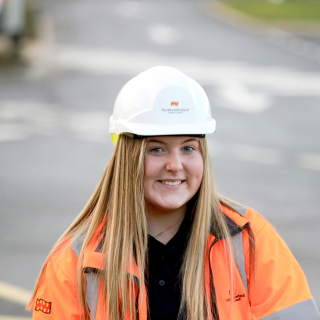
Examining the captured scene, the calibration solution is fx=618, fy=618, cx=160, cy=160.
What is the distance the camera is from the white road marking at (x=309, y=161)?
1014cm

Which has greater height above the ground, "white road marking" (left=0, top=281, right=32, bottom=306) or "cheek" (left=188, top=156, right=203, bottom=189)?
"white road marking" (left=0, top=281, right=32, bottom=306)

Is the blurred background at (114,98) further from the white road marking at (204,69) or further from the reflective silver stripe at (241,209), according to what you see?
the reflective silver stripe at (241,209)

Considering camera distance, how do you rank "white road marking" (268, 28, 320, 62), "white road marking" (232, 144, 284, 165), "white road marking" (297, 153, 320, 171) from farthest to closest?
"white road marking" (268, 28, 320, 62)
"white road marking" (232, 144, 284, 165)
"white road marking" (297, 153, 320, 171)

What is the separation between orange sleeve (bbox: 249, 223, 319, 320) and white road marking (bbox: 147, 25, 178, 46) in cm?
1752

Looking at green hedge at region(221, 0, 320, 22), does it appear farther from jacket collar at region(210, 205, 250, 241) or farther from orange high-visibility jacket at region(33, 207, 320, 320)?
orange high-visibility jacket at region(33, 207, 320, 320)

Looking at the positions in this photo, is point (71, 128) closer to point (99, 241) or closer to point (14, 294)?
point (14, 294)

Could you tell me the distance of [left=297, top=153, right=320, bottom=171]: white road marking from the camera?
33.3 feet

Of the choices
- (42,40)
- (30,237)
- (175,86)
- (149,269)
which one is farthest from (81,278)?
(42,40)

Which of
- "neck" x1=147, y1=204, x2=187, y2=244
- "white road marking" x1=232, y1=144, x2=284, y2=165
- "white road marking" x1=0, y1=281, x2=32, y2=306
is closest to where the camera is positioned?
"neck" x1=147, y1=204, x2=187, y2=244

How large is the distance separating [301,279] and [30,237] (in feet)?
16.5

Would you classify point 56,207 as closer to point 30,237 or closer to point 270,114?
point 30,237

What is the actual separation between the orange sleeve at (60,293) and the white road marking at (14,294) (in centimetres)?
316

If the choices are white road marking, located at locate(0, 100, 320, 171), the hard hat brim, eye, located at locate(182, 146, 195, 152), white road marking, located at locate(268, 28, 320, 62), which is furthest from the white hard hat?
white road marking, located at locate(268, 28, 320, 62)

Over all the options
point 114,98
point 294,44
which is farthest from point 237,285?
point 294,44
